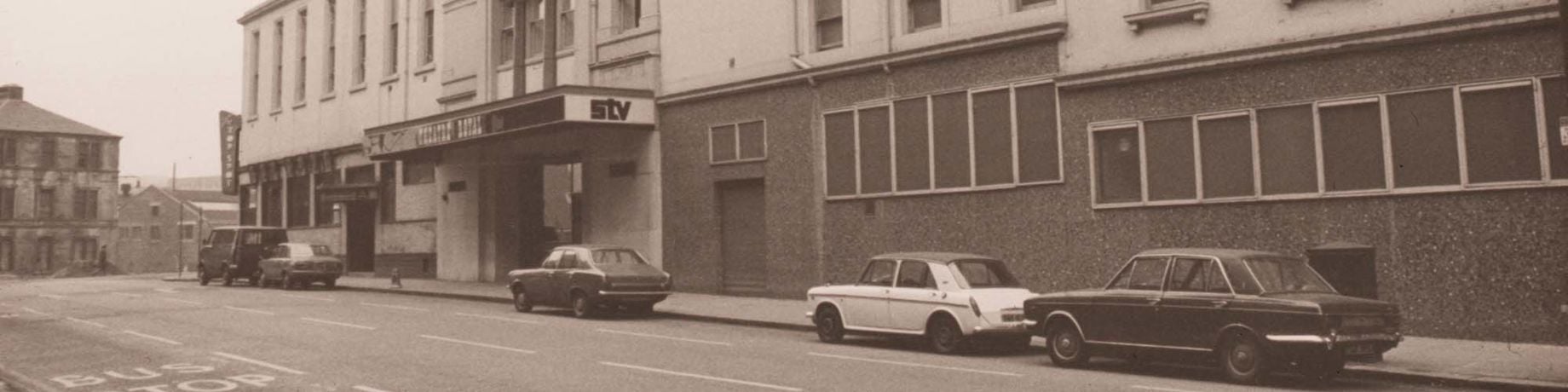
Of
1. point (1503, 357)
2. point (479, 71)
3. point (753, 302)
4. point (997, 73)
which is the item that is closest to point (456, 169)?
point (479, 71)

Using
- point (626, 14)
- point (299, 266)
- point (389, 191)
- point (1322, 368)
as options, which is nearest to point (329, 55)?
point (389, 191)

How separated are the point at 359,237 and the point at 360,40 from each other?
6.80 metres

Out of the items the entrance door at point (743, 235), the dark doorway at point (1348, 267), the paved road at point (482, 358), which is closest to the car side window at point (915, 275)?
the paved road at point (482, 358)

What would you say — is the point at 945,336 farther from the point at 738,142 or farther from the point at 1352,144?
the point at 738,142

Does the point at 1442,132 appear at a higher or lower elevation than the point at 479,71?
lower

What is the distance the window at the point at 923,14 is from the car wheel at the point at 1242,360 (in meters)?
10.6

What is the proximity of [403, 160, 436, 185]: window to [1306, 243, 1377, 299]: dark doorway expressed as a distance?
86.6ft

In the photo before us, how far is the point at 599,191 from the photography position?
28109mm

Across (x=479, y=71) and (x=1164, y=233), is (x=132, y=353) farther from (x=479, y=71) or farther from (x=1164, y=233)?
(x=479, y=71)

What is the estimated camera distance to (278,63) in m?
44.7

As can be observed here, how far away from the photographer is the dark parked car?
98.2 feet

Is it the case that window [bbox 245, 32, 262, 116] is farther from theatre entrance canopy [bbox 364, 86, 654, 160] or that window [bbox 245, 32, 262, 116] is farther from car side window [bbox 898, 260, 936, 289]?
car side window [bbox 898, 260, 936, 289]

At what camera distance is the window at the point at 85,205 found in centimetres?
8250

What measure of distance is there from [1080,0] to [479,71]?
762 inches
